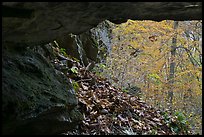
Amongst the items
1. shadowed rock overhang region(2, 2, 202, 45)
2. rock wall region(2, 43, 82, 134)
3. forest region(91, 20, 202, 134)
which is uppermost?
shadowed rock overhang region(2, 2, 202, 45)

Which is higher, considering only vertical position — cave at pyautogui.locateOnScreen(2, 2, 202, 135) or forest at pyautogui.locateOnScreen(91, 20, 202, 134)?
cave at pyautogui.locateOnScreen(2, 2, 202, 135)

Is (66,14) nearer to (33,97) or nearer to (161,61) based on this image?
(33,97)

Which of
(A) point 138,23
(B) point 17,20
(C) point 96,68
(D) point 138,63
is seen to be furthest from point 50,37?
(D) point 138,63

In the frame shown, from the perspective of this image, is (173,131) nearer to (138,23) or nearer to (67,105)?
(67,105)

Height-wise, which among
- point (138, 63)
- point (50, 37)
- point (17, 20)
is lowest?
point (138, 63)

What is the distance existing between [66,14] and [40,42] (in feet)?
3.01

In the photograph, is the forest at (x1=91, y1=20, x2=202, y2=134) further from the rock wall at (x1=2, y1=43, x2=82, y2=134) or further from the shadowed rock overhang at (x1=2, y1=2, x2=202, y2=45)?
the shadowed rock overhang at (x1=2, y1=2, x2=202, y2=45)

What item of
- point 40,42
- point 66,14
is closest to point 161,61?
point 40,42

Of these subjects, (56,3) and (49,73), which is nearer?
(56,3)

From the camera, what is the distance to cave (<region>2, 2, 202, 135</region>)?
Answer: 3.12 metres

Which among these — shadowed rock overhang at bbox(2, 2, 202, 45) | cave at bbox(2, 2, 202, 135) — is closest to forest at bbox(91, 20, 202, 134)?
cave at bbox(2, 2, 202, 135)

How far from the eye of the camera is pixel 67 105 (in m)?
4.01

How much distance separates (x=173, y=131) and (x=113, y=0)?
4285 mm

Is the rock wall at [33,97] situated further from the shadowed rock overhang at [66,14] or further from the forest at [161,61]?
the forest at [161,61]
